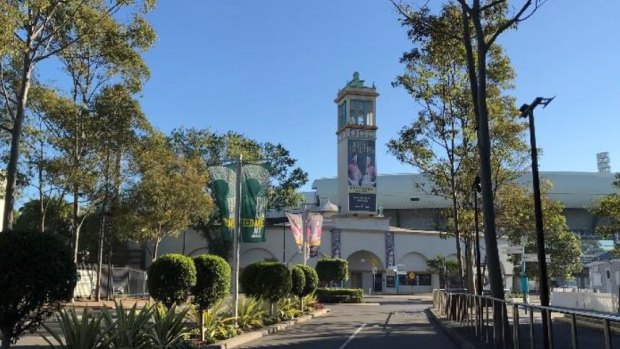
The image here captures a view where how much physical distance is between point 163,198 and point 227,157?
26.6m

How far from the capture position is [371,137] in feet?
253

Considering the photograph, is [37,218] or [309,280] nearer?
[309,280]

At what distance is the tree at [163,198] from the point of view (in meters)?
39.9

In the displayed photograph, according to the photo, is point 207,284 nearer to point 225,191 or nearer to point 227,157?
point 225,191

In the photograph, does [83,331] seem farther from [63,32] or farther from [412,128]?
[412,128]

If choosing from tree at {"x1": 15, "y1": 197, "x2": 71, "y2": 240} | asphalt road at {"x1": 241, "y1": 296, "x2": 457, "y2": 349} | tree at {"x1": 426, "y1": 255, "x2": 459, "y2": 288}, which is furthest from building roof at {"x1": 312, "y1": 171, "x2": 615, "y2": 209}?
asphalt road at {"x1": 241, "y1": 296, "x2": 457, "y2": 349}

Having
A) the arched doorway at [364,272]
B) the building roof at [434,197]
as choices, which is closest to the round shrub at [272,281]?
the arched doorway at [364,272]

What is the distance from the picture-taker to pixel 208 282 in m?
15.4

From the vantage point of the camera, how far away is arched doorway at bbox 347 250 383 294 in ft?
256

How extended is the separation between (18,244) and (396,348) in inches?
392

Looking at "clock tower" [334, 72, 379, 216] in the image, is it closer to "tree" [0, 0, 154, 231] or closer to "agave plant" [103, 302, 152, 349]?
"tree" [0, 0, 154, 231]

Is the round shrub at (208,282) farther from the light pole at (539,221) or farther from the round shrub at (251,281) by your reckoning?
the light pole at (539,221)

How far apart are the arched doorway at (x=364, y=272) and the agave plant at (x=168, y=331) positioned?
6538 cm

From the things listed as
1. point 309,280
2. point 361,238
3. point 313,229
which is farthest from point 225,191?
point 361,238
